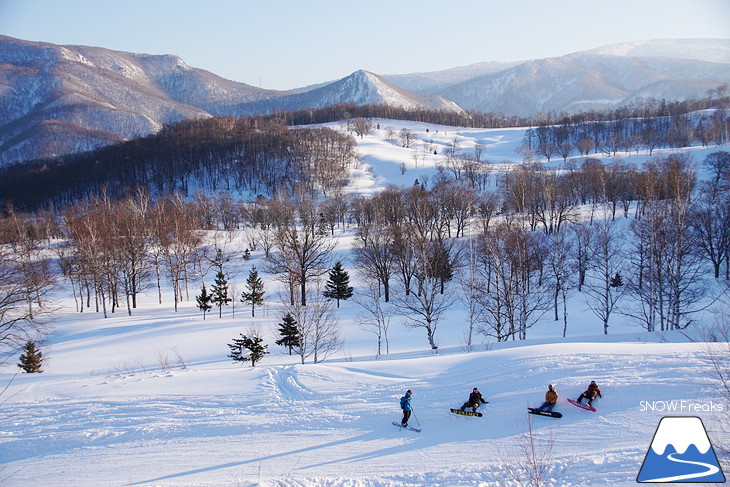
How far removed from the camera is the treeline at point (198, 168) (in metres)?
101

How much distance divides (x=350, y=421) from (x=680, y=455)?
7.54 meters

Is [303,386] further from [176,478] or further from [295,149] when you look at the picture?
[295,149]

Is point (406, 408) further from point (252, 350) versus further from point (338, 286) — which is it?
point (338, 286)

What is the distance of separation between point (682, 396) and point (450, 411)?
5.92 m

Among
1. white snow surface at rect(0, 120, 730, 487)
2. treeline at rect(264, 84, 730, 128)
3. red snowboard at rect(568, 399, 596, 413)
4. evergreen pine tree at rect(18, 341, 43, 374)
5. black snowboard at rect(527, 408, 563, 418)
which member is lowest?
evergreen pine tree at rect(18, 341, 43, 374)

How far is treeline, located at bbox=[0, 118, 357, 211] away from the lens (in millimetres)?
101250

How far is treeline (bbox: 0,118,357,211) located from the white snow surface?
268 ft

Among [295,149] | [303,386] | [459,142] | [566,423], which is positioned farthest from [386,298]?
[459,142]

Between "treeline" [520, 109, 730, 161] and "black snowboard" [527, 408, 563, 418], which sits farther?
"treeline" [520, 109, 730, 161]

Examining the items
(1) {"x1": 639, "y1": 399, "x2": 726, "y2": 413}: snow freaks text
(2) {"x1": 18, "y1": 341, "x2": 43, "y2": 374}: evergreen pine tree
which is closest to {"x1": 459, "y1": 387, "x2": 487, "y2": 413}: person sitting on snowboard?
(1) {"x1": 639, "y1": 399, "x2": 726, "y2": 413}: snow freaks text

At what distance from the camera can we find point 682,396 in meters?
9.81

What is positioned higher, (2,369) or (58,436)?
(58,436)

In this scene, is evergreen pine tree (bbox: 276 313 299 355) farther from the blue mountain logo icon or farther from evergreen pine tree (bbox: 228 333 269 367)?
the blue mountain logo icon

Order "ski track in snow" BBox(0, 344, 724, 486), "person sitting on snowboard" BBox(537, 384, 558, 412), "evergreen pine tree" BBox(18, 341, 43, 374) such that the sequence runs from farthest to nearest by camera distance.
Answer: "evergreen pine tree" BBox(18, 341, 43, 374), "person sitting on snowboard" BBox(537, 384, 558, 412), "ski track in snow" BBox(0, 344, 724, 486)
